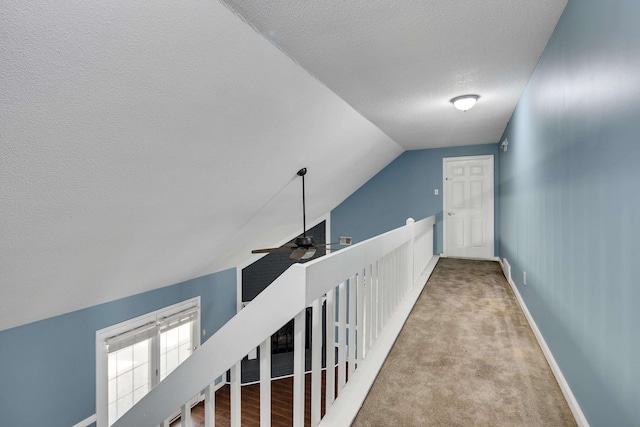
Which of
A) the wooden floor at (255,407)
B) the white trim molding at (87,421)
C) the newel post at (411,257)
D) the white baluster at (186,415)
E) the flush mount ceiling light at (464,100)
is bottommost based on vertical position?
the wooden floor at (255,407)

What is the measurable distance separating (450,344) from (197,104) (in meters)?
2.40

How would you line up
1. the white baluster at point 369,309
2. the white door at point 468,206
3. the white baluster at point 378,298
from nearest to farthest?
the white baluster at point 369,309, the white baluster at point 378,298, the white door at point 468,206

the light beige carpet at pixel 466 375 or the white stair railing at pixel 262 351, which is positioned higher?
the white stair railing at pixel 262 351

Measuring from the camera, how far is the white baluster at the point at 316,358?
4.85 ft

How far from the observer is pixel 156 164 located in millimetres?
2533

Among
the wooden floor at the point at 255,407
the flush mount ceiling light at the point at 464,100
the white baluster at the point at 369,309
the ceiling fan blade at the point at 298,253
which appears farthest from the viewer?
the wooden floor at the point at 255,407

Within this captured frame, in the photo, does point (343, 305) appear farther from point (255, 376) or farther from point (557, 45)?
point (255, 376)

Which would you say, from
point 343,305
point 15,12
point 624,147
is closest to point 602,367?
point 624,147

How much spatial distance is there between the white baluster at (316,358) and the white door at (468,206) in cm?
536

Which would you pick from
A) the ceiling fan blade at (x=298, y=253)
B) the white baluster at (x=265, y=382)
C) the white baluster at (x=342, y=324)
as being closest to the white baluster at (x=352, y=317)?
the white baluster at (x=342, y=324)

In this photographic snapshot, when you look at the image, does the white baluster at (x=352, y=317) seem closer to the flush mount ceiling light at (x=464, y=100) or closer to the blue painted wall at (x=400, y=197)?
the flush mount ceiling light at (x=464, y=100)

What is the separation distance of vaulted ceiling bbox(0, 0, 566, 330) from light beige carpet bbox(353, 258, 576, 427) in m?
2.02

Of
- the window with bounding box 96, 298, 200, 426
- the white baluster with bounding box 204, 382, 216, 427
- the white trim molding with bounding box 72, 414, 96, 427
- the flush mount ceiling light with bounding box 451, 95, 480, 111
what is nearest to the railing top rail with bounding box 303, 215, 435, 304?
the white baluster with bounding box 204, 382, 216, 427

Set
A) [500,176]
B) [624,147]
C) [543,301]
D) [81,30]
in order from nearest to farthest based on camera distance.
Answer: [624,147], [81,30], [543,301], [500,176]
